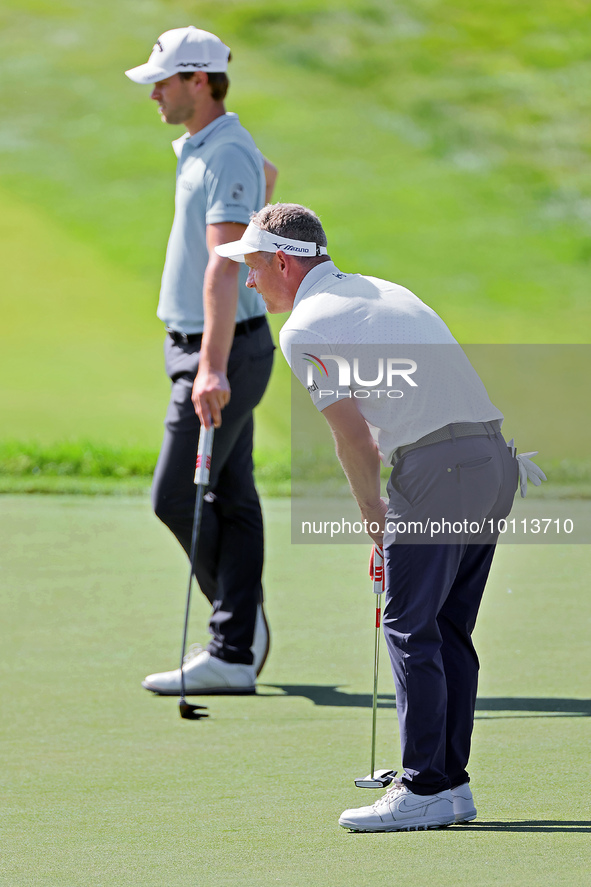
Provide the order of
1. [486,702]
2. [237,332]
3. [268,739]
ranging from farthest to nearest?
1. [237,332]
2. [486,702]
3. [268,739]

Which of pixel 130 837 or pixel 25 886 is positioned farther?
pixel 130 837

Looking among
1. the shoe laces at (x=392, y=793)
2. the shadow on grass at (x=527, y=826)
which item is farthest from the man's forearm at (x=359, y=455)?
the shadow on grass at (x=527, y=826)

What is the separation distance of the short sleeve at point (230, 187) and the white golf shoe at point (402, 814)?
1.92 meters

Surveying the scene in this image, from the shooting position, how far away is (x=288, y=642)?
4832 millimetres

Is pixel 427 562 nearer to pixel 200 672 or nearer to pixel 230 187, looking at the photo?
pixel 200 672

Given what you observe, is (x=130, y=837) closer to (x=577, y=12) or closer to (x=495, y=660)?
(x=495, y=660)

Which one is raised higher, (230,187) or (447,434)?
(230,187)

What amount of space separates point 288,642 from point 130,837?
2.22 meters

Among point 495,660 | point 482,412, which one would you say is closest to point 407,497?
point 482,412

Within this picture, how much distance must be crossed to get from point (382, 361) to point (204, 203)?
158 cm

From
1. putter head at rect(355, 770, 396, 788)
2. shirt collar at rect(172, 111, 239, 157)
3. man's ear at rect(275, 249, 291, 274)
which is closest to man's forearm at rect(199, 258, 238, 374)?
shirt collar at rect(172, 111, 239, 157)

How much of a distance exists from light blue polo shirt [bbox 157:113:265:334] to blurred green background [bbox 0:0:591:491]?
670 cm

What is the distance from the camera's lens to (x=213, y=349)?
4.02m

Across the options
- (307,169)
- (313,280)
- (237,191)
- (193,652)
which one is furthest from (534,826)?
(307,169)
